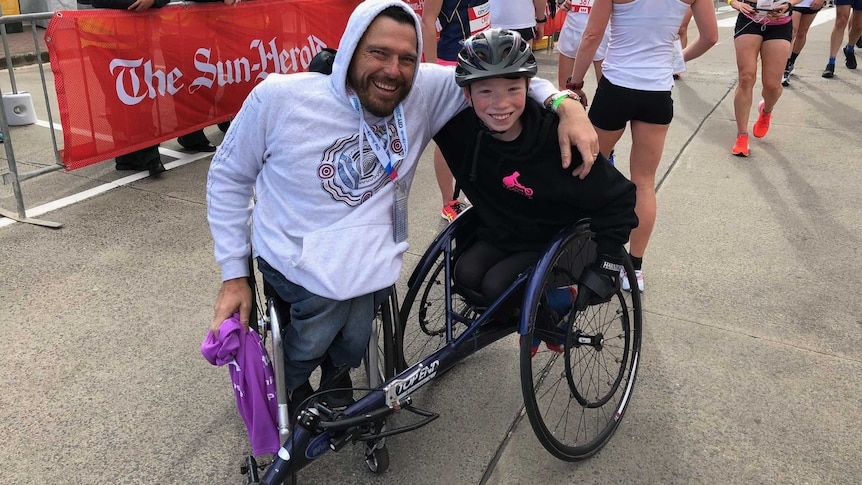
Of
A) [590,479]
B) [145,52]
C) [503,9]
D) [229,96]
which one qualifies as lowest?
[590,479]

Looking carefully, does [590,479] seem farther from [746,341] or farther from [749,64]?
[749,64]

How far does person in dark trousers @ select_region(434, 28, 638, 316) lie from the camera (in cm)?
206

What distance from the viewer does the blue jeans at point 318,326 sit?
1958mm

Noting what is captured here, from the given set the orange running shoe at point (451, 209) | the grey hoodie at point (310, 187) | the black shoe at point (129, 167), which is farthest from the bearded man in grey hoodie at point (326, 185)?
the black shoe at point (129, 167)

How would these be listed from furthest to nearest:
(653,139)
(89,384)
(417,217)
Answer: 1. (417,217)
2. (653,139)
3. (89,384)

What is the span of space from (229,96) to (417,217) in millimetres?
2177

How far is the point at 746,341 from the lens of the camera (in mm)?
3033

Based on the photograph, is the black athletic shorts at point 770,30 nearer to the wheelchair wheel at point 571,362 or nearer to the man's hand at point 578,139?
the wheelchair wheel at point 571,362

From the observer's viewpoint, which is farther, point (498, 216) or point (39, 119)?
point (39, 119)

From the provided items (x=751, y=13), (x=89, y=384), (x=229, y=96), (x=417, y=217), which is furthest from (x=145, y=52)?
(x=751, y=13)

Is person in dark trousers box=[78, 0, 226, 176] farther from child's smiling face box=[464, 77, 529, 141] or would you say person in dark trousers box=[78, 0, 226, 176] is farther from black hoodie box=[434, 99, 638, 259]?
child's smiling face box=[464, 77, 529, 141]

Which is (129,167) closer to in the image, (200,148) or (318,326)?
(200,148)

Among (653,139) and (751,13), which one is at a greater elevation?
(751,13)

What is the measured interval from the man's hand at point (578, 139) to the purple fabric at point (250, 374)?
109 cm
